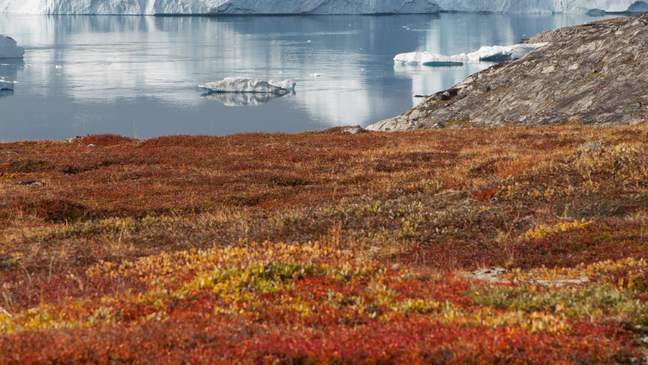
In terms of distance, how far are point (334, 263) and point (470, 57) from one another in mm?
107004

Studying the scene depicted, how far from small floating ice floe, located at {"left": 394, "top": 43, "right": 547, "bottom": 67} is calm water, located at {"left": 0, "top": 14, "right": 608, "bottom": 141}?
182cm

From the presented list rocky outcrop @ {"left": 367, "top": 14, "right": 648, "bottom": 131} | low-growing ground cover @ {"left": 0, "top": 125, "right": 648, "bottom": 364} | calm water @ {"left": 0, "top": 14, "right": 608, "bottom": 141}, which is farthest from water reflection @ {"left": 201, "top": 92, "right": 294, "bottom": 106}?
low-growing ground cover @ {"left": 0, "top": 125, "right": 648, "bottom": 364}

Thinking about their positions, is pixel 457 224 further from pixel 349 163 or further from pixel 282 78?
pixel 282 78

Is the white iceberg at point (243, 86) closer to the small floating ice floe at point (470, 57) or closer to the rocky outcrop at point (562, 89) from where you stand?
the small floating ice floe at point (470, 57)

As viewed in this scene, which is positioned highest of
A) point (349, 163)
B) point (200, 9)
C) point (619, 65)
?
point (200, 9)

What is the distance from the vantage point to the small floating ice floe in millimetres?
108688

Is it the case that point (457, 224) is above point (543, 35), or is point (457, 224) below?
below

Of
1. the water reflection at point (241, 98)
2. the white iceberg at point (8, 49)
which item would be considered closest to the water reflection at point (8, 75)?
the white iceberg at point (8, 49)

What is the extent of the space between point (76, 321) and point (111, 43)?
14211 cm

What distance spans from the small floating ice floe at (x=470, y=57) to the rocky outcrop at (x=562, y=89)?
51.0m

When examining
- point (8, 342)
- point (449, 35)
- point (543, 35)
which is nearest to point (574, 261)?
point (8, 342)

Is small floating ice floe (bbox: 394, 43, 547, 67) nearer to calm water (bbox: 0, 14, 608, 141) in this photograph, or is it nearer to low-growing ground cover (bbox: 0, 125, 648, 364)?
calm water (bbox: 0, 14, 608, 141)

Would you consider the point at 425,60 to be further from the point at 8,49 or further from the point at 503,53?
the point at 8,49

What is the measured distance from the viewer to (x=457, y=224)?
1569 centimetres
